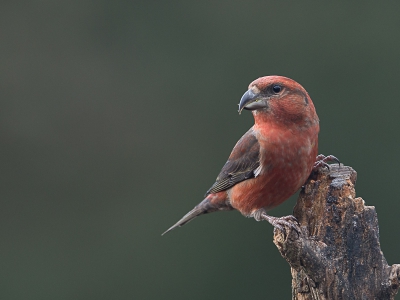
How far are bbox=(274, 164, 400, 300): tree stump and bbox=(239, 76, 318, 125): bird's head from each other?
2.65ft

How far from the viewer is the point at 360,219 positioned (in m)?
4.24

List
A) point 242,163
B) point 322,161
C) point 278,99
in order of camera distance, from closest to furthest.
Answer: point 278,99, point 322,161, point 242,163

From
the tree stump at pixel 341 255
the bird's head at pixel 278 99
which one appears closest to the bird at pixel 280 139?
the bird's head at pixel 278 99

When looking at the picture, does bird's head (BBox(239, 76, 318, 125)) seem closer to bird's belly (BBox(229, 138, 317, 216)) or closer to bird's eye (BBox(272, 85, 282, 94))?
bird's eye (BBox(272, 85, 282, 94))

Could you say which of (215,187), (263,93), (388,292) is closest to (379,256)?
(388,292)

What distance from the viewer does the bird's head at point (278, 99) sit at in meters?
4.95

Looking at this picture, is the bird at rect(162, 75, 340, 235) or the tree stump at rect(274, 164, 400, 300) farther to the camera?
the bird at rect(162, 75, 340, 235)

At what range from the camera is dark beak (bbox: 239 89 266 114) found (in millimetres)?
4941

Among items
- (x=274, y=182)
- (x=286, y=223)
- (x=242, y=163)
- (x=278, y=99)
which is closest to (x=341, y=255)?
(x=286, y=223)

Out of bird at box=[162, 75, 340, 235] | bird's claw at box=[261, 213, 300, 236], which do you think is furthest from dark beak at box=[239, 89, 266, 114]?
bird's claw at box=[261, 213, 300, 236]

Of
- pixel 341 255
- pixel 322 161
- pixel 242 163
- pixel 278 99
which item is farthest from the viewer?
pixel 242 163

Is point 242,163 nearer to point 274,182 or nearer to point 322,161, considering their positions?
point 274,182

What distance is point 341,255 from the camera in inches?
165

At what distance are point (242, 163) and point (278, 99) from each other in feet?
2.17
